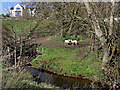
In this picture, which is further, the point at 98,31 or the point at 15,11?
the point at 15,11

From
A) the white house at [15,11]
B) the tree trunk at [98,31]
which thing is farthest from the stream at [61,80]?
the white house at [15,11]

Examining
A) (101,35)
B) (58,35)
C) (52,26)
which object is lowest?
(101,35)

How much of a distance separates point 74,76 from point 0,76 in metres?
3.85

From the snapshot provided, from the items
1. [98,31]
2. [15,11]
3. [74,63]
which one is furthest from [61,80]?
[15,11]

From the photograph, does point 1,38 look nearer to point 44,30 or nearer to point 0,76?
point 0,76

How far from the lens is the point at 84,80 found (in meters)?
6.45

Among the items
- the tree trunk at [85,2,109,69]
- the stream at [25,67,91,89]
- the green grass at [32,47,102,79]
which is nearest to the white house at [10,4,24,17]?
the green grass at [32,47,102,79]

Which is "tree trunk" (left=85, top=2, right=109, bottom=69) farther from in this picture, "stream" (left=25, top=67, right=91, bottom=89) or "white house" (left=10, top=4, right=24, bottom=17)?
"white house" (left=10, top=4, right=24, bottom=17)

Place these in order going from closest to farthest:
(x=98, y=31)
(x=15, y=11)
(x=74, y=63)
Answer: (x=98, y=31), (x=74, y=63), (x=15, y=11)

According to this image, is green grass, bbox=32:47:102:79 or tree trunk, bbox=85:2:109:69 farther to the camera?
green grass, bbox=32:47:102:79

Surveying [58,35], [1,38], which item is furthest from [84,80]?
[58,35]

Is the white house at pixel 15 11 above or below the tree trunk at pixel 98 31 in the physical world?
above

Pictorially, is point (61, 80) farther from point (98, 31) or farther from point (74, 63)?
point (98, 31)

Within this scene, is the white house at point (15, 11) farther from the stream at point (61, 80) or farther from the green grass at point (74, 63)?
the stream at point (61, 80)
